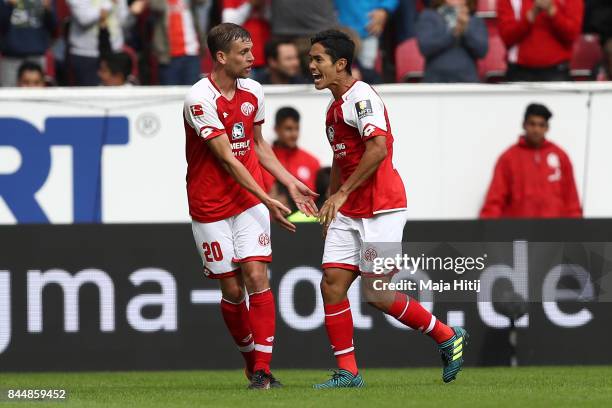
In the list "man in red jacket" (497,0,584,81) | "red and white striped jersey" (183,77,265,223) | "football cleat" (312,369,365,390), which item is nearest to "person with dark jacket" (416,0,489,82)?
"man in red jacket" (497,0,584,81)

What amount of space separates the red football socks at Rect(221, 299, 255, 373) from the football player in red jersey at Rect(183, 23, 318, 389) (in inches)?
0.5

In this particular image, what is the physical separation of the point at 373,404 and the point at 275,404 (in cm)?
58

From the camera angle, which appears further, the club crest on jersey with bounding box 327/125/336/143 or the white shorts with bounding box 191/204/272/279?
the white shorts with bounding box 191/204/272/279

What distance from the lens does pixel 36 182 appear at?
47.6 ft

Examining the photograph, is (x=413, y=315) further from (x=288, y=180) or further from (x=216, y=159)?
(x=216, y=159)

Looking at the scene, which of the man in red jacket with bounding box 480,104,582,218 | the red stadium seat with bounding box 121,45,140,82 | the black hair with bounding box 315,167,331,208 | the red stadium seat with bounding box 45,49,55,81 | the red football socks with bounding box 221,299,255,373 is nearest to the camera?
the red football socks with bounding box 221,299,255,373

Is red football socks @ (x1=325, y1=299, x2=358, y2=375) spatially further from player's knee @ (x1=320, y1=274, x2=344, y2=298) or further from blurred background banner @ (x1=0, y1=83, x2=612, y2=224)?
blurred background banner @ (x1=0, y1=83, x2=612, y2=224)

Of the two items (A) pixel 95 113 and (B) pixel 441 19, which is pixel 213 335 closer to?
(A) pixel 95 113

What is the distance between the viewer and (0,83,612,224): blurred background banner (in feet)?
47.8

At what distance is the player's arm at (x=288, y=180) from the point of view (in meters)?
9.62

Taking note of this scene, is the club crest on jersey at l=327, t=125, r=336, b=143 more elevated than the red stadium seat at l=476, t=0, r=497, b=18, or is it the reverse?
the red stadium seat at l=476, t=0, r=497, b=18

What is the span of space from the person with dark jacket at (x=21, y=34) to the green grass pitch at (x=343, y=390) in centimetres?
417

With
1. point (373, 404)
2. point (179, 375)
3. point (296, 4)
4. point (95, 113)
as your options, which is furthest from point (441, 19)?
point (373, 404)

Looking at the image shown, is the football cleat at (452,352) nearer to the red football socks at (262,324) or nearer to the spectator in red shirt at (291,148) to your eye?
the red football socks at (262,324)
